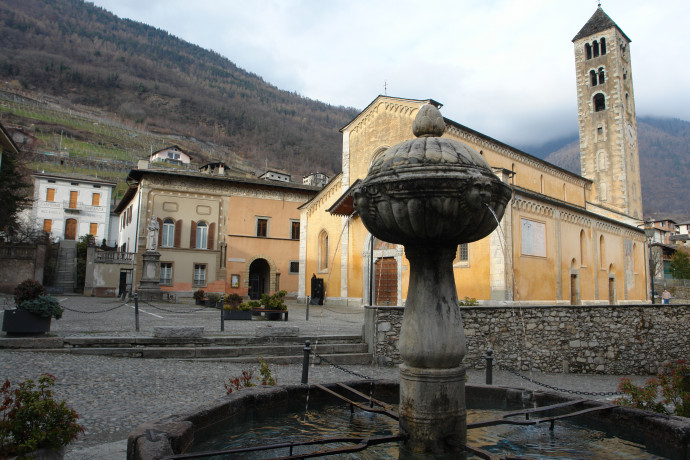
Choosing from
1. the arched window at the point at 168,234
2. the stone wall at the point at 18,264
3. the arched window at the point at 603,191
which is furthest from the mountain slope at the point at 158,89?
the stone wall at the point at 18,264

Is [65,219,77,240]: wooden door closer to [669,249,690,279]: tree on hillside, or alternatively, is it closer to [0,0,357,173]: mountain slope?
[0,0,357,173]: mountain slope

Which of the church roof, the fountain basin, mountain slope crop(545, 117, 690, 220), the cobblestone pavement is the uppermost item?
mountain slope crop(545, 117, 690, 220)

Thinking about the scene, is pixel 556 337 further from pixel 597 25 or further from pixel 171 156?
pixel 171 156

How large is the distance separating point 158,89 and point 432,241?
131 m

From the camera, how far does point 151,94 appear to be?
116m

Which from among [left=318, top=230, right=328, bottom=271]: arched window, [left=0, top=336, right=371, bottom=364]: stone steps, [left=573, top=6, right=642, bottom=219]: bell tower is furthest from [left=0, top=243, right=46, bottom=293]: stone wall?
[left=573, top=6, right=642, bottom=219]: bell tower

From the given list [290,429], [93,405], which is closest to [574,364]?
[290,429]

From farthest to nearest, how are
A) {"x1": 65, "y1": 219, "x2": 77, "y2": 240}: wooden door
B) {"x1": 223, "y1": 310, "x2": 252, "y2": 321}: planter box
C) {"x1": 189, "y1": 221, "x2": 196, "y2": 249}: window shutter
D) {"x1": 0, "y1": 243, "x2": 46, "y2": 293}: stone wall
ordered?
{"x1": 65, "y1": 219, "x2": 77, "y2": 240}: wooden door
{"x1": 189, "y1": 221, "x2": 196, "y2": 249}: window shutter
{"x1": 0, "y1": 243, "x2": 46, "y2": 293}: stone wall
{"x1": 223, "y1": 310, "x2": 252, "y2": 321}: planter box

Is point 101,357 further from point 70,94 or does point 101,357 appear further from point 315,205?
point 70,94

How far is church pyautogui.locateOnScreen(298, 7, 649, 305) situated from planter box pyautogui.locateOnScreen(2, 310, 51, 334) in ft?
26.8

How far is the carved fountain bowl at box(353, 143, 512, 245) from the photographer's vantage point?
3402 mm

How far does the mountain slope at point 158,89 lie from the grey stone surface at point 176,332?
84152mm

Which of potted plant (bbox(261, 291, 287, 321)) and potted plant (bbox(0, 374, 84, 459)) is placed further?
potted plant (bbox(261, 291, 287, 321))

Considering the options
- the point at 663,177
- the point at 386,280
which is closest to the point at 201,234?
the point at 386,280
